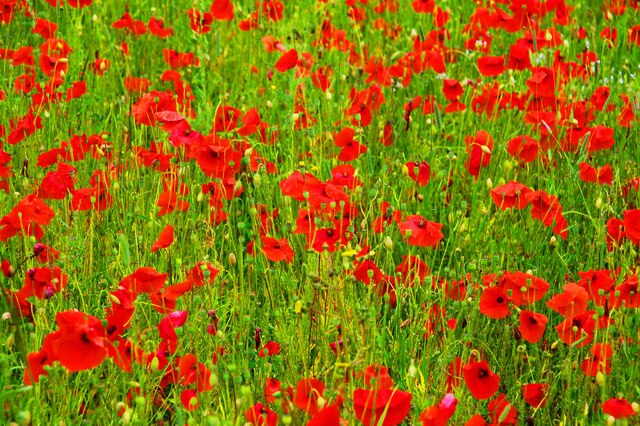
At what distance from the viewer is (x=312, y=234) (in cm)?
238

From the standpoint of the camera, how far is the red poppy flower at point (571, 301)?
212cm

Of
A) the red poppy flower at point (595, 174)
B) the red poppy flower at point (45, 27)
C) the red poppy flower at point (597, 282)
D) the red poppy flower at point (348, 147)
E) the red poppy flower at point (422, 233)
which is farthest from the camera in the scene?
the red poppy flower at point (45, 27)

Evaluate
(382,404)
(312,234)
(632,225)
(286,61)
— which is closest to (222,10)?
(286,61)

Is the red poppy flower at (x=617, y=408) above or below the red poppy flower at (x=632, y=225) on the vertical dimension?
below

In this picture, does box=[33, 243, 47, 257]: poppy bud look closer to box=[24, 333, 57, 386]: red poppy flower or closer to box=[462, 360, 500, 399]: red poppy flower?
box=[24, 333, 57, 386]: red poppy flower

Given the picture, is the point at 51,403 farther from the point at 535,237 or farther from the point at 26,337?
the point at 535,237

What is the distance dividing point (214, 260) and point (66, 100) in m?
1.20

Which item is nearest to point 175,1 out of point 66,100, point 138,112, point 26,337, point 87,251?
point 66,100

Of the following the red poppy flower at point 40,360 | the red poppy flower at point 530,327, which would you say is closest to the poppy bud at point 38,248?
the red poppy flower at point 40,360

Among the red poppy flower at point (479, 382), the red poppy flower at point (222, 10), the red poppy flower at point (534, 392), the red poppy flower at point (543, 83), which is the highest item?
the red poppy flower at point (222, 10)

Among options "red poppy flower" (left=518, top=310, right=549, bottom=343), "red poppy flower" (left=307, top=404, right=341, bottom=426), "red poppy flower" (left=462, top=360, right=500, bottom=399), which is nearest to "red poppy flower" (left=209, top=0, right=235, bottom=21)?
"red poppy flower" (left=518, top=310, right=549, bottom=343)

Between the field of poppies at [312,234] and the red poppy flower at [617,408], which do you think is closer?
the red poppy flower at [617,408]

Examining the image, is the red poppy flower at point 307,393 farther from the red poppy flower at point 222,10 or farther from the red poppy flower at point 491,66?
the red poppy flower at point 222,10

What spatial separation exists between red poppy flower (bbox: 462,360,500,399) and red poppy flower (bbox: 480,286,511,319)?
8.2 inches
